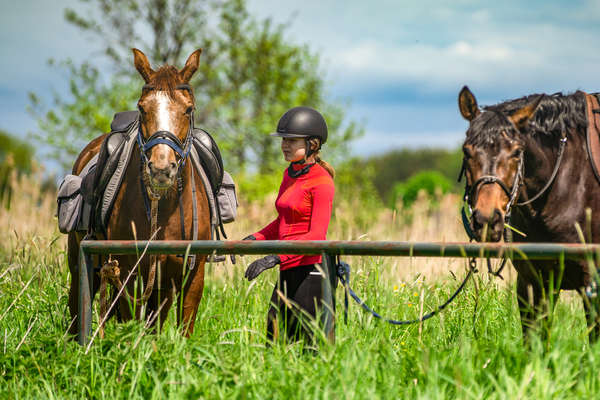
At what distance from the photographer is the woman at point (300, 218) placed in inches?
135

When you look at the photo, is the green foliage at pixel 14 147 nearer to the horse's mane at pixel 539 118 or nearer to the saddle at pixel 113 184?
the saddle at pixel 113 184

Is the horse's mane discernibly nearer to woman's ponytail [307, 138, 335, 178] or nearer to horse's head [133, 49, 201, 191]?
woman's ponytail [307, 138, 335, 178]

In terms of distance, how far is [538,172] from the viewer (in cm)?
334

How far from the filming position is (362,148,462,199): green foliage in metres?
49.9

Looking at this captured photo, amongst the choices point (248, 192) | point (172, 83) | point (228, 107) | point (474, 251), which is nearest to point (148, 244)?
point (172, 83)

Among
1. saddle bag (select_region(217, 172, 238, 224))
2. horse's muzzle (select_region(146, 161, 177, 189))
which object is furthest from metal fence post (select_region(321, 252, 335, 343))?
saddle bag (select_region(217, 172, 238, 224))

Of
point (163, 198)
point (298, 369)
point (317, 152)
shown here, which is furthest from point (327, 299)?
point (163, 198)

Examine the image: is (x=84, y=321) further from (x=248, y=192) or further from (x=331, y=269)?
(x=248, y=192)

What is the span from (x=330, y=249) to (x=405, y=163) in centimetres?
4996

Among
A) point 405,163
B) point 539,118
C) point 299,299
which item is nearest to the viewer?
point 539,118

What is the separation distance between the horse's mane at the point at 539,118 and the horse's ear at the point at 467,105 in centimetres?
6

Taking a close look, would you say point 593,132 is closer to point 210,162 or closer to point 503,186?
point 503,186

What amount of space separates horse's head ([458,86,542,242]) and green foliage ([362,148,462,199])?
45360 millimetres

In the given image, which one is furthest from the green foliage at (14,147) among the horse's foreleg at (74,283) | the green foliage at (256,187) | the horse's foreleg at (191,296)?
the horse's foreleg at (191,296)
